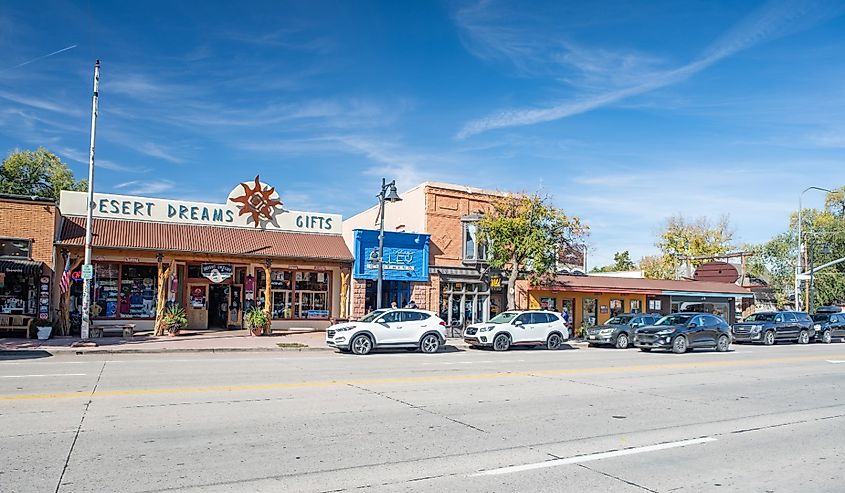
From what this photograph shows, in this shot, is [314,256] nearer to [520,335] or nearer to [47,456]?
[520,335]

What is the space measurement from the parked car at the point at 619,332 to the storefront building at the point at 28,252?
72.5 feet

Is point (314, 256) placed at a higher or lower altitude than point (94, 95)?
lower

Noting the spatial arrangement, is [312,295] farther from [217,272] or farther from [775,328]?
[775,328]

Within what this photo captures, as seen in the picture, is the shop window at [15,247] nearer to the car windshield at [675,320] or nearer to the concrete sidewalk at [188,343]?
the concrete sidewalk at [188,343]

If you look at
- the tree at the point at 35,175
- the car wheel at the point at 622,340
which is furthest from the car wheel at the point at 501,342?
the tree at the point at 35,175

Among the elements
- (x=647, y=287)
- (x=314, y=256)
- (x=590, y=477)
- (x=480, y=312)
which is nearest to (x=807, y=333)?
(x=647, y=287)

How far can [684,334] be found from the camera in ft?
84.9

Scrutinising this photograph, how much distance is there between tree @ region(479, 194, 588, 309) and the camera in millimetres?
29922

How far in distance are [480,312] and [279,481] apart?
90.6 feet

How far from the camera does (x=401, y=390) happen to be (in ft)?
43.8

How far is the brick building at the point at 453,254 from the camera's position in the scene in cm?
3247

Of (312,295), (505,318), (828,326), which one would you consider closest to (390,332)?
(505,318)

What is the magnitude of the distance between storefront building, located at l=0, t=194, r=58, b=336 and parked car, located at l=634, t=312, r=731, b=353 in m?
22.5

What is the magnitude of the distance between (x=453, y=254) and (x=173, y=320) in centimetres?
1348
